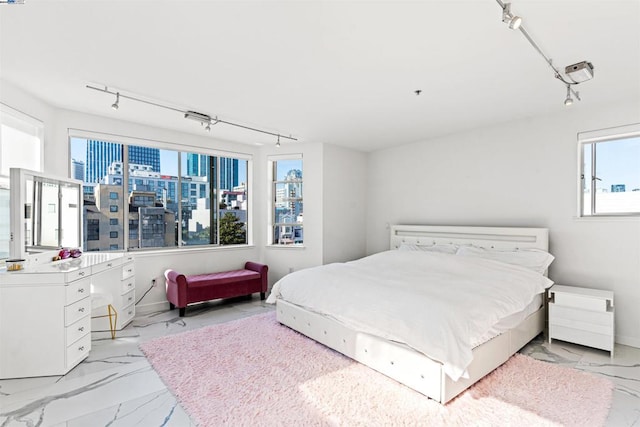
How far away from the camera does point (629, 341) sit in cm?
316

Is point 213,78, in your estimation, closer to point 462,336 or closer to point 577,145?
point 462,336

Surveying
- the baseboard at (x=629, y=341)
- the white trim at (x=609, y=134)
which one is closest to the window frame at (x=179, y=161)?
the white trim at (x=609, y=134)

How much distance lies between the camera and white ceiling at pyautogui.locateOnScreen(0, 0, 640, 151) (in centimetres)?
188

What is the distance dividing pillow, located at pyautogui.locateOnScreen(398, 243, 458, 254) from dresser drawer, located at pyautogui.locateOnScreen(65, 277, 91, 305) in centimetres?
387

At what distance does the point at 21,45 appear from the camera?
2.25 m

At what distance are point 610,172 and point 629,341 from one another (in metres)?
1.81

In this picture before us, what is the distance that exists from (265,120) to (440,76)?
2.22 m

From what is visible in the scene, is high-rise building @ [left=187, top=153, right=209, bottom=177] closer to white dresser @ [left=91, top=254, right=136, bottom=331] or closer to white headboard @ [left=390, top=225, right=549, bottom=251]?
white dresser @ [left=91, top=254, right=136, bottom=331]

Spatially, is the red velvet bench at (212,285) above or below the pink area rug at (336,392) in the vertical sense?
above

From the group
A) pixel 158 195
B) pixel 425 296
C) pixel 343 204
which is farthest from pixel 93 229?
pixel 425 296

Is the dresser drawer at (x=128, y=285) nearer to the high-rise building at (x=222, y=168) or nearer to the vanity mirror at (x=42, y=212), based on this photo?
the vanity mirror at (x=42, y=212)

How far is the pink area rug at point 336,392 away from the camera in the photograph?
1.99m

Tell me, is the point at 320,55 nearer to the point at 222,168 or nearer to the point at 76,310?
the point at 76,310

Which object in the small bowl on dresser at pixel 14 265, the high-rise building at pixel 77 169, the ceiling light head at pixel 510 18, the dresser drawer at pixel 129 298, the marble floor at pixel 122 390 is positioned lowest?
the marble floor at pixel 122 390
